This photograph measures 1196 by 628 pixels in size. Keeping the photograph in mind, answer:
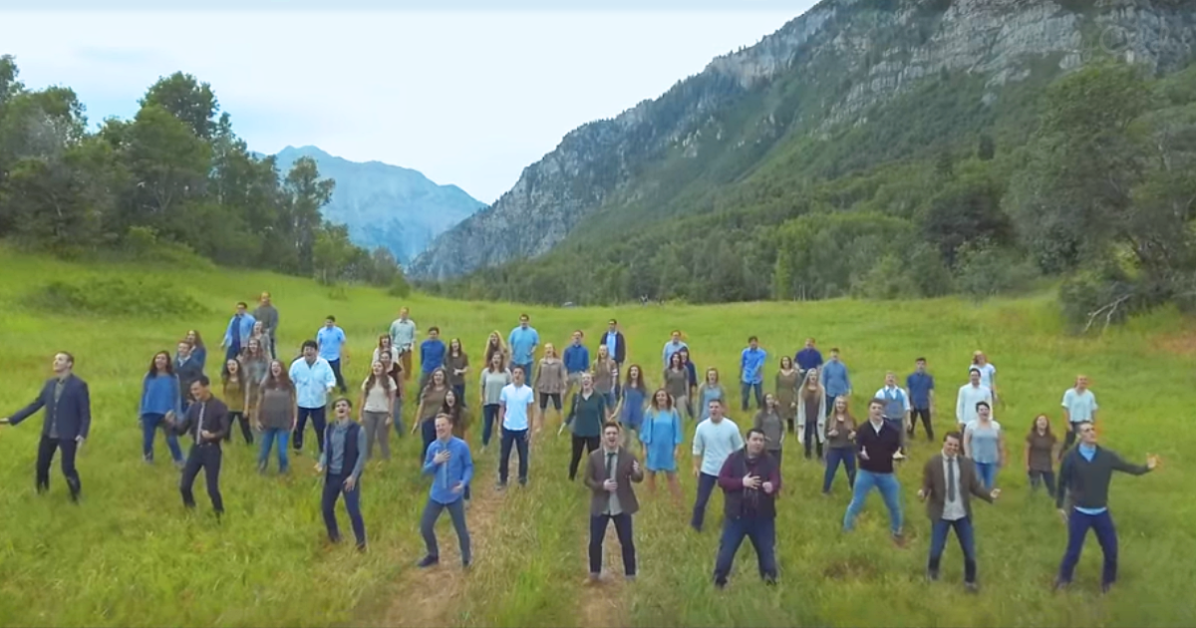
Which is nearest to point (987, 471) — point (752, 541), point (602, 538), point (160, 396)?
point (752, 541)

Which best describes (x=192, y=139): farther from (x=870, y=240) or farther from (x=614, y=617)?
(x=870, y=240)

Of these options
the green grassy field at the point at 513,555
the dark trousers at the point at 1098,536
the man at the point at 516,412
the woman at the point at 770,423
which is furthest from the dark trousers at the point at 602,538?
the dark trousers at the point at 1098,536

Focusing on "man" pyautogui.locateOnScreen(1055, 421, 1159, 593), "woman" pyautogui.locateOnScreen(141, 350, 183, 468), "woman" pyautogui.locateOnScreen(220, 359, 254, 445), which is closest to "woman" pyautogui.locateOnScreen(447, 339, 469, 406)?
"woman" pyautogui.locateOnScreen(220, 359, 254, 445)

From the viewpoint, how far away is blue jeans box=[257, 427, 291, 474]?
1273 centimetres

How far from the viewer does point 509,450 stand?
510 inches

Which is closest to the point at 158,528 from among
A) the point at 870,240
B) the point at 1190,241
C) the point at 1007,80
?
the point at 1190,241

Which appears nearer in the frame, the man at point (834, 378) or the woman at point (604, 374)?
the man at point (834, 378)

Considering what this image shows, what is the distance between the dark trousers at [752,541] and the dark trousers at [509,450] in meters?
4.07

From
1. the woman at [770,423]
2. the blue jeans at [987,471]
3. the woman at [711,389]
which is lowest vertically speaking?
the blue jeans at [987,471]

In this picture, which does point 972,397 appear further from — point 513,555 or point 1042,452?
point 513,555

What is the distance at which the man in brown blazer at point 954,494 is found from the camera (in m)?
9.72

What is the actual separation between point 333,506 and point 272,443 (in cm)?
284

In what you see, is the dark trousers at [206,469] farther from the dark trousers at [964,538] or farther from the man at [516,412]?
the dark trousers at [964,538]

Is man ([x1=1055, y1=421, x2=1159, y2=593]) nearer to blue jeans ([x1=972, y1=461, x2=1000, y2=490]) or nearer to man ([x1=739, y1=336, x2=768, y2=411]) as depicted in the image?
blue jeans ([x1=972, y1=461, x2=1000, y2=490])
